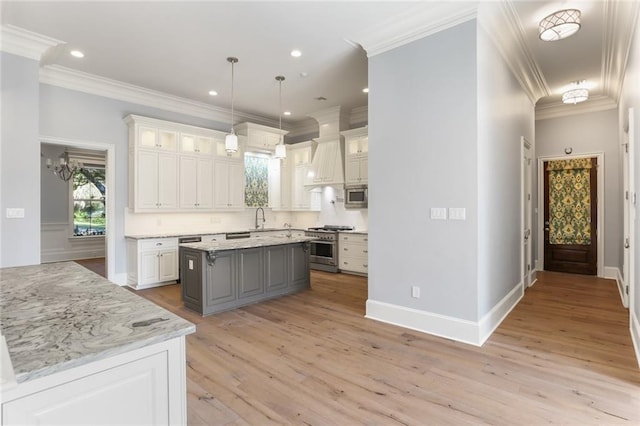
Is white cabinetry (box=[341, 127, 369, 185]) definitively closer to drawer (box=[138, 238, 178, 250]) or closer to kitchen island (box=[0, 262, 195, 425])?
drawer (box=[138, 238, 178, 250])

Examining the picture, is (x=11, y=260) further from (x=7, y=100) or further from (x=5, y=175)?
(x=7, y=100)

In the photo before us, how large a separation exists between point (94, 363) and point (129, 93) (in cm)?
565

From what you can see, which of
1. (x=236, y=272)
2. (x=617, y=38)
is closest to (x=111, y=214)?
(x=236, y=272)

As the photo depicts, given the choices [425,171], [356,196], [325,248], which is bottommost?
[325,248]

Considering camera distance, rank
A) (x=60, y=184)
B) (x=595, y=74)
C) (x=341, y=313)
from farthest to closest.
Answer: (x=60, y=184) < (x=595, y=74) < (x=341, y=313)

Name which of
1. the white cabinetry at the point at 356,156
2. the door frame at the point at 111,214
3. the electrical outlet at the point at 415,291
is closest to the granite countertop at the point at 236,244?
the door frame at the point at 111,214

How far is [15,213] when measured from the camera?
12.9 feet

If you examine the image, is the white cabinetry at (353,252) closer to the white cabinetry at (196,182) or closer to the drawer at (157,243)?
the white cabinetry at (196,182)

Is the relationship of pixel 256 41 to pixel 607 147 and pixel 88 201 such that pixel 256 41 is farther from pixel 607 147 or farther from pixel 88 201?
pixel 88 201

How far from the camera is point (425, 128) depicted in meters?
3.47

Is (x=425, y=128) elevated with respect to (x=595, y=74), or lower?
lower

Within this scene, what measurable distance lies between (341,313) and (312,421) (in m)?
2.09

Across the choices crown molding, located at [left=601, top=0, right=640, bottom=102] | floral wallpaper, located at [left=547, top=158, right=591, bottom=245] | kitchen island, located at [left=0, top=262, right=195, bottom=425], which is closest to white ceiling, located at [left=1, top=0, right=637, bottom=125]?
crown molding, located at [left=601, top=0, right=640, bottom=102]

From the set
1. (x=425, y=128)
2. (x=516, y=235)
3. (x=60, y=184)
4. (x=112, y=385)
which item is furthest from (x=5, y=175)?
(x=516, y=235)
